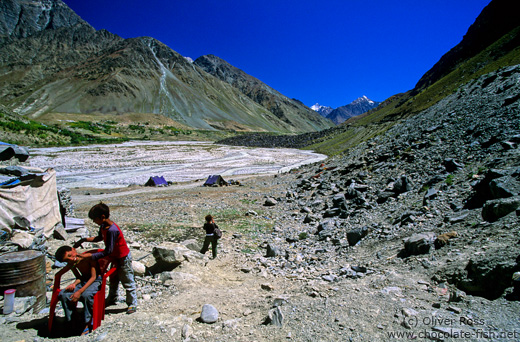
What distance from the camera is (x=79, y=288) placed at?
5.02 metres

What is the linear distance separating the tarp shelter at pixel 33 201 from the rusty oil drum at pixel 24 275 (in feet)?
12.7

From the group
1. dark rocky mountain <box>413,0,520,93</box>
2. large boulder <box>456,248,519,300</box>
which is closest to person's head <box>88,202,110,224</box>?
large boulder <box>456,248,519,300</box>

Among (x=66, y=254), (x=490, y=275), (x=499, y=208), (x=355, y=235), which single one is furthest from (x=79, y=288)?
(x=499, y=208)

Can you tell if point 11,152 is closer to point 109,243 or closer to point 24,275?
point 24,275

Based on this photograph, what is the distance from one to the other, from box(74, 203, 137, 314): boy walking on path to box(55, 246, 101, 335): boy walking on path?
0.17 metres

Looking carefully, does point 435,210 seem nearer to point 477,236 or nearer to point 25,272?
point 477,236

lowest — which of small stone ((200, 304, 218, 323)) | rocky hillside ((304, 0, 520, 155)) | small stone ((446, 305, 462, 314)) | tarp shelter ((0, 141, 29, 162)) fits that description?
small stone ((200, 304, 218, 323))

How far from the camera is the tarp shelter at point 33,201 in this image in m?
8.75

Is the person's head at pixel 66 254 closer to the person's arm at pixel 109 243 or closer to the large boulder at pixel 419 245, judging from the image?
the person's arm at pixel 109 243

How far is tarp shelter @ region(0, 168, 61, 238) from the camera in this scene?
875 centimetres

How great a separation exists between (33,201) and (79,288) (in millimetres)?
6817

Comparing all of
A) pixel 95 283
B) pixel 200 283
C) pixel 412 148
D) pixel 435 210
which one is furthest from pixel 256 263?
pixel 412 148

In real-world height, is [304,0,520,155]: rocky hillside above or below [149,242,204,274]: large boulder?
above

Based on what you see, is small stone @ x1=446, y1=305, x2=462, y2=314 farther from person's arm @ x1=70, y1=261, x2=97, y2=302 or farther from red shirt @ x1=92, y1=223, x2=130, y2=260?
person's arm @ x1=70, y1=261, x2=97, y2=302
